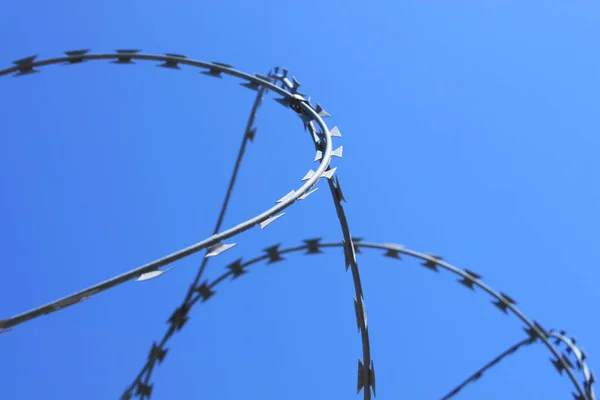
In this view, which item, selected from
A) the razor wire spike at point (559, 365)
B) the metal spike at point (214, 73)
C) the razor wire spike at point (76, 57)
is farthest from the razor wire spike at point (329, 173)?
the razor wire spike at point (559, 365)

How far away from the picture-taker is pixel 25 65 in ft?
25.8

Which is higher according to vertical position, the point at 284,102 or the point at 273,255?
the point at 284,102

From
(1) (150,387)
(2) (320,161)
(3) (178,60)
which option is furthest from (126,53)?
(1) (150,387)

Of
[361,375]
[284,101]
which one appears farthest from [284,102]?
[361,375]

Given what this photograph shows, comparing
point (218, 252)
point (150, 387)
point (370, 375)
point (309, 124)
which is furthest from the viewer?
point (150, 387)

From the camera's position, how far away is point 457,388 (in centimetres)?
1031

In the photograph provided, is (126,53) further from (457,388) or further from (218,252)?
(457,388)

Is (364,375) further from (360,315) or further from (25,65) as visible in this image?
(25,65)

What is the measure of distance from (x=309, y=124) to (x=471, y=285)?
3.59 metres

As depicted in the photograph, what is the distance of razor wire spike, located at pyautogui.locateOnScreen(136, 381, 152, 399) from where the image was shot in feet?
24.5

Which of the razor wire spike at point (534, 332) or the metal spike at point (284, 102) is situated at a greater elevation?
the metal spike at point (284, 102)

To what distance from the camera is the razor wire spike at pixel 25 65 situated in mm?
7816

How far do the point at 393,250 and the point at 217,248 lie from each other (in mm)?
4469

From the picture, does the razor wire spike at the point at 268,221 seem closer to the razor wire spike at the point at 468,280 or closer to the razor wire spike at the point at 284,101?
the razor wire spike at the point at 284,101
